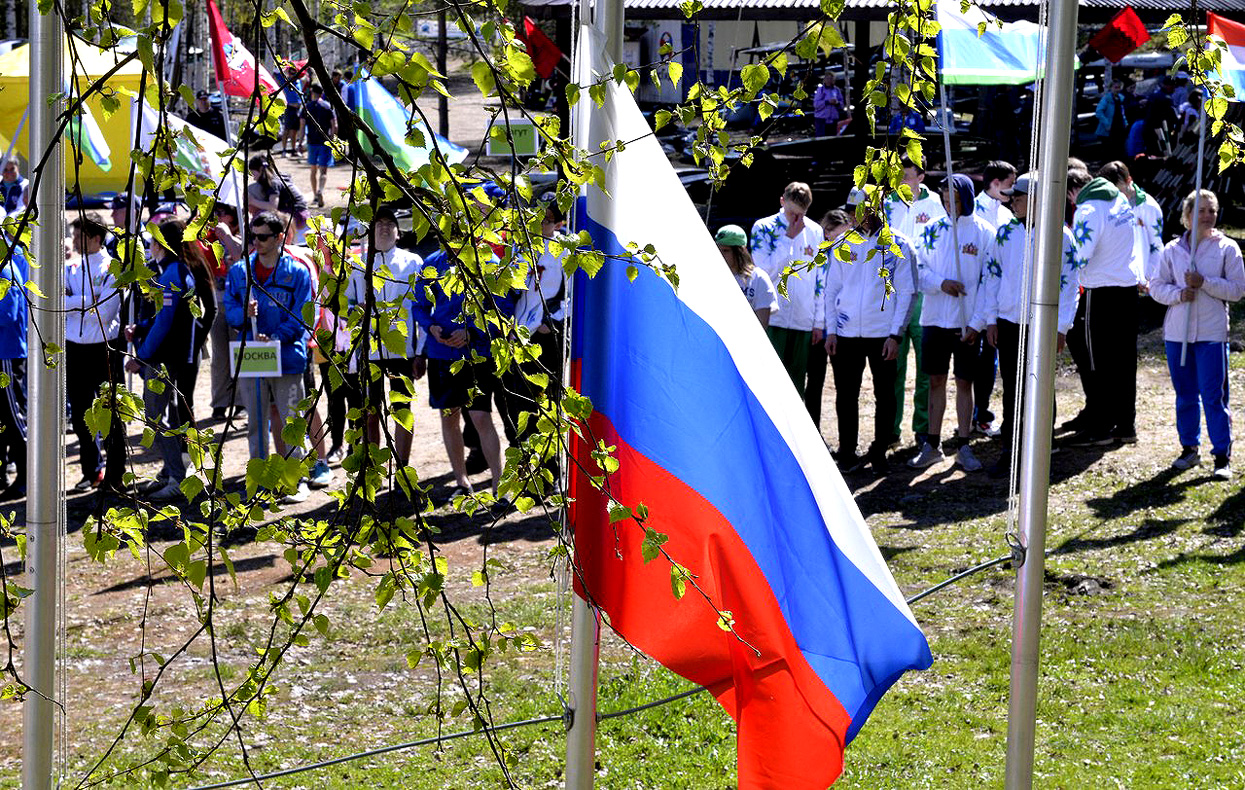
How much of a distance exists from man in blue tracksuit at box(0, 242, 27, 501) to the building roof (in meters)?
8.28

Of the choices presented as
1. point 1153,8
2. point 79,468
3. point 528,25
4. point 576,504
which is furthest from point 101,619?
point 1153,8

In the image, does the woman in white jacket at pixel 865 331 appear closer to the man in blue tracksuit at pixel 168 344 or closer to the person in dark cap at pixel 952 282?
the person in dark cap at pixel 952 282

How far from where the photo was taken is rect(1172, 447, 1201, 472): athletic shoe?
34.8ft

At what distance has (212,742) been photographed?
664 centimetres

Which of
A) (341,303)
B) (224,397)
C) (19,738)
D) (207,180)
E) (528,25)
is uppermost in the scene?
(528,25)

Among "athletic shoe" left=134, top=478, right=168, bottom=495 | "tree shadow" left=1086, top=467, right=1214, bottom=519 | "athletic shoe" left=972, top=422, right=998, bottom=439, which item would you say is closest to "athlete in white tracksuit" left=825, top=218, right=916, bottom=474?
"athletic shoe" left=972, top=422, right=998, bottom=439

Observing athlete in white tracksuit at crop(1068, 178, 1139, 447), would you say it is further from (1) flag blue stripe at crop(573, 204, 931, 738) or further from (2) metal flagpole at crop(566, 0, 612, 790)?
(2) metal flagpole at crop(566, 0, 612, 790)

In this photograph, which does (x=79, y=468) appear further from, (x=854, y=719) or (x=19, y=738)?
(x=854, y=719)

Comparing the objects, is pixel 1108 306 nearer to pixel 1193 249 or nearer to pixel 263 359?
pixel 1193 249

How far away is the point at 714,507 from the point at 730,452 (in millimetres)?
140

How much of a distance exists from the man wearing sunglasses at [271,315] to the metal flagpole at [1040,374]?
20.2 ft

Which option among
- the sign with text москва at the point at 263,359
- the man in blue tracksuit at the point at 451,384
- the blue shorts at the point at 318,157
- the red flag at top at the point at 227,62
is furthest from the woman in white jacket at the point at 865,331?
the blue shorts at the point at 318,157

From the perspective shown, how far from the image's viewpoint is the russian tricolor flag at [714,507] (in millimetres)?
3742

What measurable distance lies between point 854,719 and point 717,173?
133 centimetres
